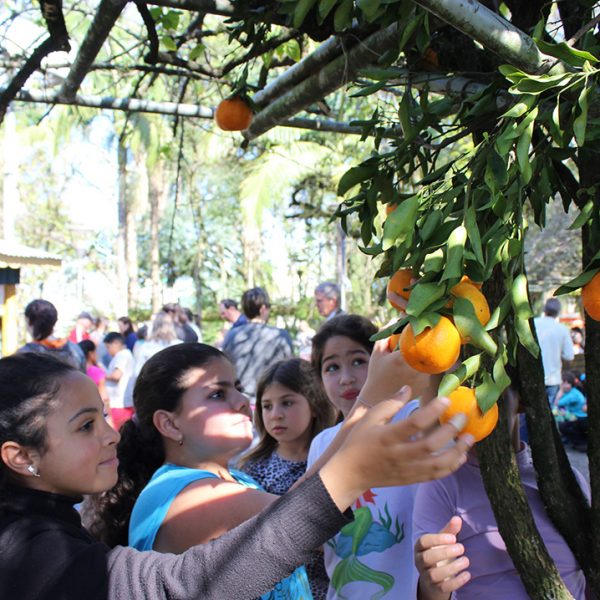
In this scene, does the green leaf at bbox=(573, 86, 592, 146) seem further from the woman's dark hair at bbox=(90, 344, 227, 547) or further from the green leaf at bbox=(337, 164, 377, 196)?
the woman's dark hair at bbox=(90, 344, 227, 547)

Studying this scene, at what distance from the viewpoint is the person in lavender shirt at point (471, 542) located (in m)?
1.73

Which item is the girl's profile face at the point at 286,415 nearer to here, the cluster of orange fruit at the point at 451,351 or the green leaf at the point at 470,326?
the cluster of orange fruit at the point at 451,351

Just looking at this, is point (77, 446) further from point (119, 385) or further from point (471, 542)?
point (119, 385)

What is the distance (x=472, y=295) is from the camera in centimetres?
107

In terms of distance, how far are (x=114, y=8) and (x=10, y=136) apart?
742 cm

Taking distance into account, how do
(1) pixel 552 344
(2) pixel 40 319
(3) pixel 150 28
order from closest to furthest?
(3) pixel 150 28 → (2) pixel 40 319 → (1) pixel 552 344

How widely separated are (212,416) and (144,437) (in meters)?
0.25

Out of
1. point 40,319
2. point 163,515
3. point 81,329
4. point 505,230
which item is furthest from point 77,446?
point 81,329

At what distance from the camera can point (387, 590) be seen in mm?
2043

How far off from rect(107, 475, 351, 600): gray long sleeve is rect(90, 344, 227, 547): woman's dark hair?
78 centimetres

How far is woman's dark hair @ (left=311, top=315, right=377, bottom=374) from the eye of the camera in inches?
106

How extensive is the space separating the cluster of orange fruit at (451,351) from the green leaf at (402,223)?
11cm

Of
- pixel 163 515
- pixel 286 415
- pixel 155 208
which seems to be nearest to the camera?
pixel 163 515

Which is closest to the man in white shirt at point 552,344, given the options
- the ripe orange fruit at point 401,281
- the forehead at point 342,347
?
the forehead at point 342,347
